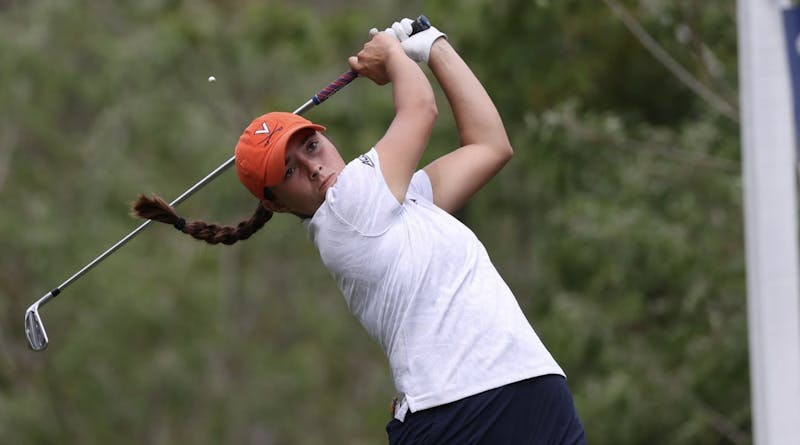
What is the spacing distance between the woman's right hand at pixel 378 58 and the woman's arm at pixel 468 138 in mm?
150

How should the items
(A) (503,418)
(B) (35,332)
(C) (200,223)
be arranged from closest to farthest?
(A) (503,418)
(C) (200,223)
(B) (35,332)

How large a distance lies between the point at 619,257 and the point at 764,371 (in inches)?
233

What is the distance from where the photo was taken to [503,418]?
3781 millimetres

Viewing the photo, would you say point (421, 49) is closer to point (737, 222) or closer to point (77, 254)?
point (737, 222)

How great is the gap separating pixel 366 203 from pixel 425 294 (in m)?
0.26

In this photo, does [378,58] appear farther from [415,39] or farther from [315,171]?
[315,171]

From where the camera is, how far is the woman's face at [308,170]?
396 centimetres

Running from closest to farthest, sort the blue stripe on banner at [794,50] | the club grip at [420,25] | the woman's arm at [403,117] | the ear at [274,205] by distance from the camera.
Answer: the woman's arm at [403,117] → the ear at [274,205] → the club grip at [420,25] → the blue stripe on banner at [794,50]

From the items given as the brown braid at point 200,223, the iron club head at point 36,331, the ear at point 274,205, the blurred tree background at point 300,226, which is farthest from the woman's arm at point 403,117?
the blurred tree background at point 300,226

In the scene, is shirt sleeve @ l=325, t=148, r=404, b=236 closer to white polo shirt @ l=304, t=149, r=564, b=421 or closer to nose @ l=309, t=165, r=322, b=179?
white polo shirt @ l=304, t=149, r=564, b=421

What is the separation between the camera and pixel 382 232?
12.6ft

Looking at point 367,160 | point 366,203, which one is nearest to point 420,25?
point 367,160

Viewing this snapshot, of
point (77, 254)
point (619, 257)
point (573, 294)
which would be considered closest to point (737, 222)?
point (619, 257)

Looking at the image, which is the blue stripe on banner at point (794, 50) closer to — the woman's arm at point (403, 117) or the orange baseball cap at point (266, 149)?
the woman's arm at point (403, 117)
